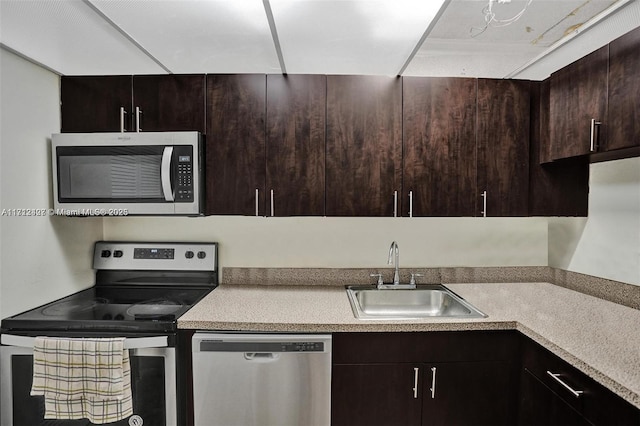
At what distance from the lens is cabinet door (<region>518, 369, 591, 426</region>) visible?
1217mm

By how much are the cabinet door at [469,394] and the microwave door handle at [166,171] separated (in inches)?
60.2

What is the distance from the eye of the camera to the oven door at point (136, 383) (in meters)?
1.52

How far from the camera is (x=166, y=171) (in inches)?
68.4

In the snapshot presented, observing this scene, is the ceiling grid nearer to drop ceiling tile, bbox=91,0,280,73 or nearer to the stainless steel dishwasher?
drop ceiling tile, bbox=91,0,280,73

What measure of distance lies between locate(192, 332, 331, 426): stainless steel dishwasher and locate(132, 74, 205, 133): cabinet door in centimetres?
114

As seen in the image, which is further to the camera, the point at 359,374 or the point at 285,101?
the point at 285,101

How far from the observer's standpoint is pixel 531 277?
2.21 m

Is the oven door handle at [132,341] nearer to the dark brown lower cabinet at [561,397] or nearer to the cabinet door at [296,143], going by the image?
the cabinet door at [296,143]

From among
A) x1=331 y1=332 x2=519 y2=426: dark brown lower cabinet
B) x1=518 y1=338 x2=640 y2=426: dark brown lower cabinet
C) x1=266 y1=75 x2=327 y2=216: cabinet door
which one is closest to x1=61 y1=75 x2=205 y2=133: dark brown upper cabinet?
x1=266 y1=75 x2=327 y2=216: cabinet door

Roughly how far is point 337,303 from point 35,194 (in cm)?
165

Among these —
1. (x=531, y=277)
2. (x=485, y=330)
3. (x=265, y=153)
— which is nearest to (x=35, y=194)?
(x=265, y=153)

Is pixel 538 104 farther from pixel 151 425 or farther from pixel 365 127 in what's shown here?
pixel 151 425

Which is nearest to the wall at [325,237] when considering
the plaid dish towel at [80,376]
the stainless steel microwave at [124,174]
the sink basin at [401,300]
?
the sink basin at [401,300]

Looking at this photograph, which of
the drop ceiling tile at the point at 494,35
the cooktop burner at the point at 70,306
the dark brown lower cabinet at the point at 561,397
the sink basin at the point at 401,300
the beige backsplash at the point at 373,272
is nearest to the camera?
the dark brown lower cabinet at the point at 561,397
